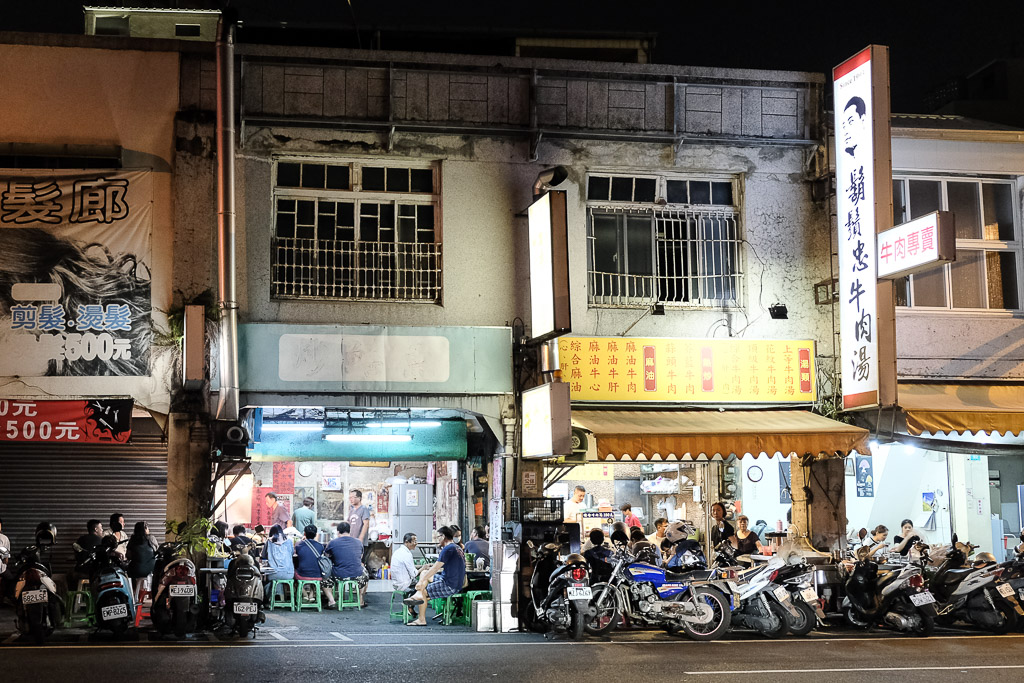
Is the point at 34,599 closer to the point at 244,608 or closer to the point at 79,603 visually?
the point at 244,608

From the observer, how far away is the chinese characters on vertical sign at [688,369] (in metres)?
16.8

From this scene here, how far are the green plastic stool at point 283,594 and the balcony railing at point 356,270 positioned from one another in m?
5.22

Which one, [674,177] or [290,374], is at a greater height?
[674,177]

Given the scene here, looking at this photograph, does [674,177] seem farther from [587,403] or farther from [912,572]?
[912,572]

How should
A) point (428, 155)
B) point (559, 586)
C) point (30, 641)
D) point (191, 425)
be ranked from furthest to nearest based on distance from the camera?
1. point (428, 155)
2. point (191, 425)
3. point (559, 586)
4. point (30, 641)

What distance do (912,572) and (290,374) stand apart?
962 centimetres

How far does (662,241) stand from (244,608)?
901 cm

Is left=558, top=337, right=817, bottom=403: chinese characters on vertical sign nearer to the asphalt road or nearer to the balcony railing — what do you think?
the balcony railing

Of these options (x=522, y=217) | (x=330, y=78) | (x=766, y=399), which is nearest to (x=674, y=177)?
(x=522, y=217)

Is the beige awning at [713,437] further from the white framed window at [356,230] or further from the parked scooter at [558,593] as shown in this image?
the white framed window at [356,230]

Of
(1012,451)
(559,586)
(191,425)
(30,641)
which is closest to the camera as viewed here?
(30,641)

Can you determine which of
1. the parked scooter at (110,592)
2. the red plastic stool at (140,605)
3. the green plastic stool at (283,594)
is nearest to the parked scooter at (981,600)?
the green plastic stool at (283,594)

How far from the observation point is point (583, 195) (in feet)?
57.2

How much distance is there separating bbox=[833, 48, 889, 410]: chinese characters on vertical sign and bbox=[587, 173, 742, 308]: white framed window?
2245mm
